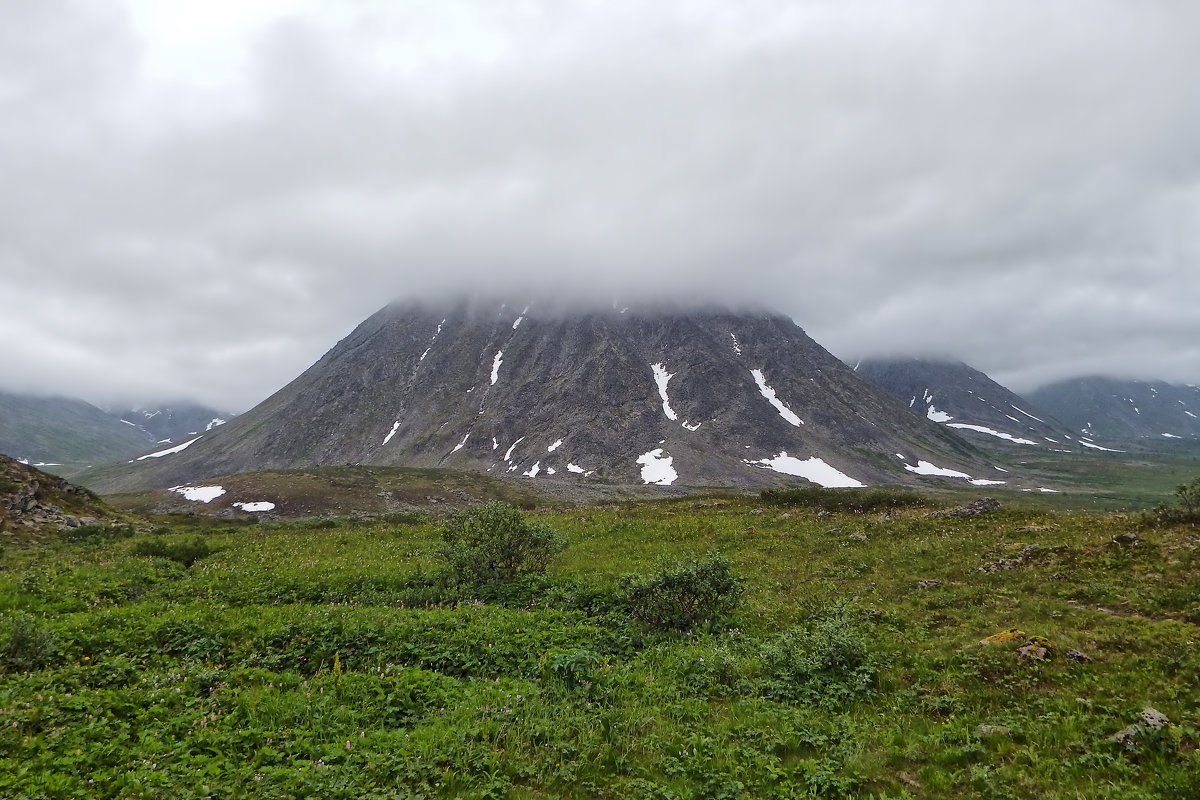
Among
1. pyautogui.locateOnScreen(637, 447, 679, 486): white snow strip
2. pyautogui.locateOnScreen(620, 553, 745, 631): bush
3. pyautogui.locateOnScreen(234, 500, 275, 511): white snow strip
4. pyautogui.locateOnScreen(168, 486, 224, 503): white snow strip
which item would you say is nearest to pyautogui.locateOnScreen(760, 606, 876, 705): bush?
pyautogui.locateOnScreen(620, 553, 745, 631): bush

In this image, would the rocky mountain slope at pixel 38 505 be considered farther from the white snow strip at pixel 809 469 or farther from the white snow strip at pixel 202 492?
the white snow strip at pixel 809 469

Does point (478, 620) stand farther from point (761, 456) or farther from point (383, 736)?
point (761, 456)

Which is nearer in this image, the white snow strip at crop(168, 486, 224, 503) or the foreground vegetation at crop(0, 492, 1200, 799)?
the foreground vegetation at crop(0, 492, 1200, 799)

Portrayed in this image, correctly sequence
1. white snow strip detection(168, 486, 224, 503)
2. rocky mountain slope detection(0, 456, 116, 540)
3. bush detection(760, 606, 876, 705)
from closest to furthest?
bush detection(760, 606, 876, 705) < rocky mountain slope detection(0, 456, 116, 540) < white snow strip detection(168, 486, 224, 503)

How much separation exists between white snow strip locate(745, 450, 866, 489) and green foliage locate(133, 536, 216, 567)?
166 meters

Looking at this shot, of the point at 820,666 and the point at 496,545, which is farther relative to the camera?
the point at 496,545

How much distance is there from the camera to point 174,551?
23516mm

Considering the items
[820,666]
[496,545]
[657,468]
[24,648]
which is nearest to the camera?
[24,648]

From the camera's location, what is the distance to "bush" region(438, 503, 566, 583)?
62.3 ft

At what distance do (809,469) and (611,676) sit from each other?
180m

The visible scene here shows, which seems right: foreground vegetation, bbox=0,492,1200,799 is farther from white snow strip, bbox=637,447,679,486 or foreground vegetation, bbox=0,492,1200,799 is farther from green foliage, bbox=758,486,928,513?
white snow strip, bbox=637,447,679,486

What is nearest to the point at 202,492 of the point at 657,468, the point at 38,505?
the point at 38,505

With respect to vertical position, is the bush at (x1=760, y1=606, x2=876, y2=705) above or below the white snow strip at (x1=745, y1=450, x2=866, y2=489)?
above

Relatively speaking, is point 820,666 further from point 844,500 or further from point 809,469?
point 809,469
